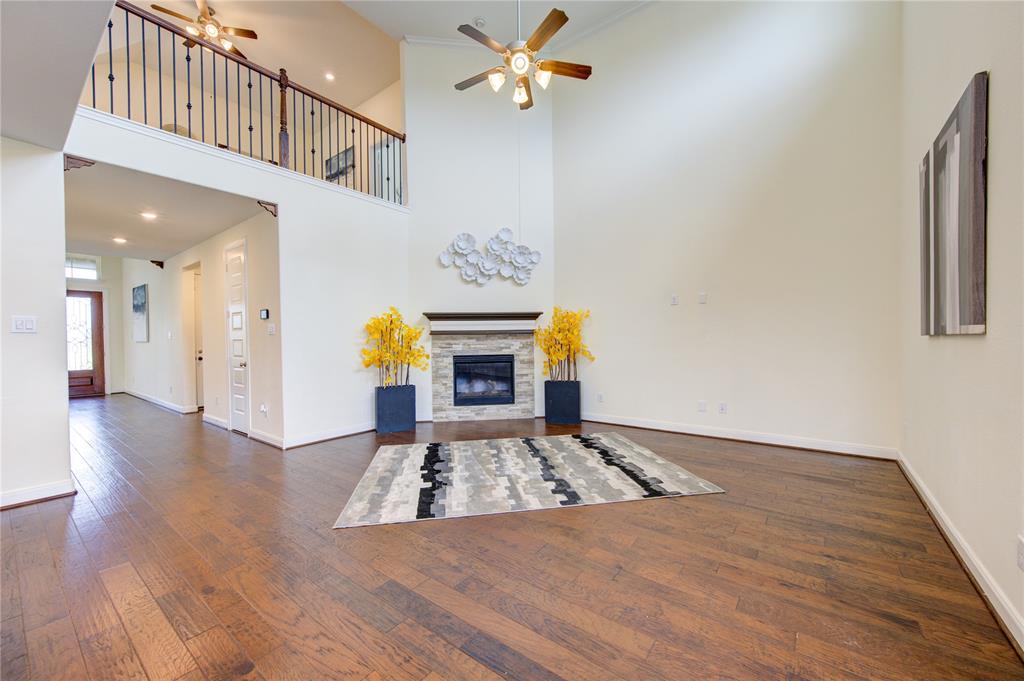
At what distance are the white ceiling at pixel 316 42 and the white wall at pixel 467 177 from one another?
0.77 m

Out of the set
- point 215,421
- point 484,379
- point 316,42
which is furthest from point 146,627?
point 316,42

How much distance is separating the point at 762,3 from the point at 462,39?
3.51m

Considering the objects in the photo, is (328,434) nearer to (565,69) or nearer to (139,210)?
(139,210)

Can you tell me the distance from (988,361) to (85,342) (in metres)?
12.8

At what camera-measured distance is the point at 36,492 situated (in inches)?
109

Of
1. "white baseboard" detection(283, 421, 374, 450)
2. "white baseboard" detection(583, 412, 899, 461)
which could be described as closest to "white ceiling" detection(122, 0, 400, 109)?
"white baseboard" detection(283, 421, 374, 450)

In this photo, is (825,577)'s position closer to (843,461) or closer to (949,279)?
(949,279)

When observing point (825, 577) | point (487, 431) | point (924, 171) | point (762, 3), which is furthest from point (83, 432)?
point (762, 3)

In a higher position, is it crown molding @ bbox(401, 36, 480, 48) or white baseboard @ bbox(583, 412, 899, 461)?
crown molding @ bbox(401, 36, 480, 48)

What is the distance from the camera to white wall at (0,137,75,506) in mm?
2668

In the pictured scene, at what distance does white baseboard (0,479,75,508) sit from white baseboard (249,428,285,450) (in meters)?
1.42

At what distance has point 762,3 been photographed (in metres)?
3.94

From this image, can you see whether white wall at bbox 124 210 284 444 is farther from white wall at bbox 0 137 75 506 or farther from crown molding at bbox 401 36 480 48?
crown molding at bbox 401 36 480 48

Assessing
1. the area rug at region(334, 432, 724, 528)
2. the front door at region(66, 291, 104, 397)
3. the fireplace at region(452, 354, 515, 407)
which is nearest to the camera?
the area rug at region(334, 432, 724, 528)
